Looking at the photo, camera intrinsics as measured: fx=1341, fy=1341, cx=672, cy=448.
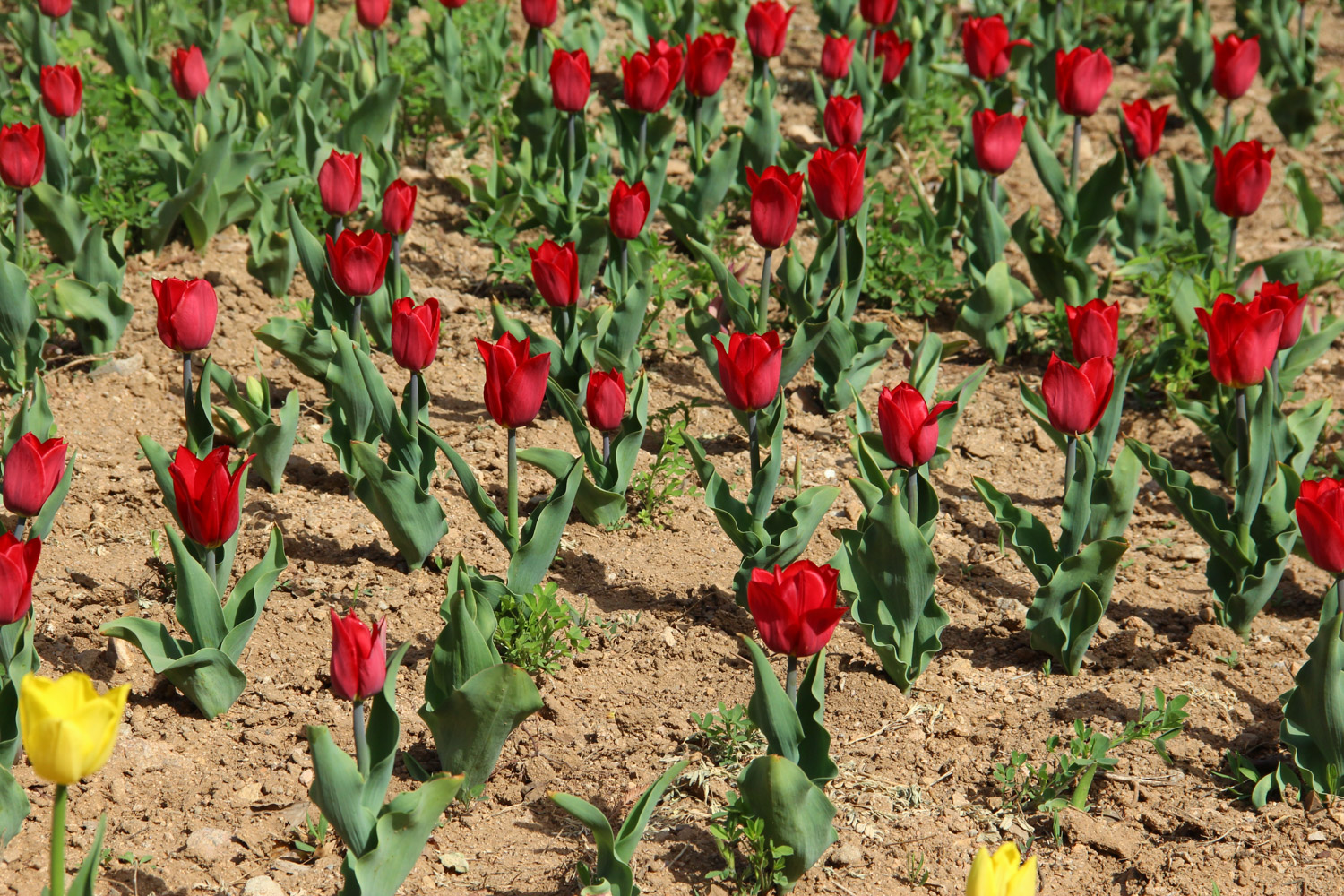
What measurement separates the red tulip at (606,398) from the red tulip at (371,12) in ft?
7.57

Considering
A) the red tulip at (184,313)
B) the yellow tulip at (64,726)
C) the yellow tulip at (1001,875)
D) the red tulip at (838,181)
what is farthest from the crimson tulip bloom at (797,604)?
the red tulip at (838,181)

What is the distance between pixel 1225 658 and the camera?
2.92 m

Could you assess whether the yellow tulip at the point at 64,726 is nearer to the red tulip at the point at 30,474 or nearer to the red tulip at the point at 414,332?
the red tulip at the point at 30,474

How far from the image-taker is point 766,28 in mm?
4461

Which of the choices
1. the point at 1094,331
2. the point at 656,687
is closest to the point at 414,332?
the point at 656,687

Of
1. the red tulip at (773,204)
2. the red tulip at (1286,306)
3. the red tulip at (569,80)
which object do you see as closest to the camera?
the red tulip at (1286,306)

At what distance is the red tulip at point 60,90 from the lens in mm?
3834

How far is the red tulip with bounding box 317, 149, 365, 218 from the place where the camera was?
3.38m

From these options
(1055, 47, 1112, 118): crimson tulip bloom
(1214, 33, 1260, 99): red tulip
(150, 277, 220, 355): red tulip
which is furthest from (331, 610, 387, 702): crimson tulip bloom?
(1214, 33, 1260, 99): red tulip

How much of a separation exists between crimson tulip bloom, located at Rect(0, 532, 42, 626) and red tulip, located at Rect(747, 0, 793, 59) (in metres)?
3.02

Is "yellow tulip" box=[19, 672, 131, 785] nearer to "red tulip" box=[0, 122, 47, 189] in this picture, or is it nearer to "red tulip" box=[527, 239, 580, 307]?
"red tulip" box=[527, 239, 580, 307]

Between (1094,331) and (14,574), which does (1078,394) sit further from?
(14,574)

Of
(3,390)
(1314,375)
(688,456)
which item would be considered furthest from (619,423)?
(1314,375)

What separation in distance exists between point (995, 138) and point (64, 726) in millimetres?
2998
